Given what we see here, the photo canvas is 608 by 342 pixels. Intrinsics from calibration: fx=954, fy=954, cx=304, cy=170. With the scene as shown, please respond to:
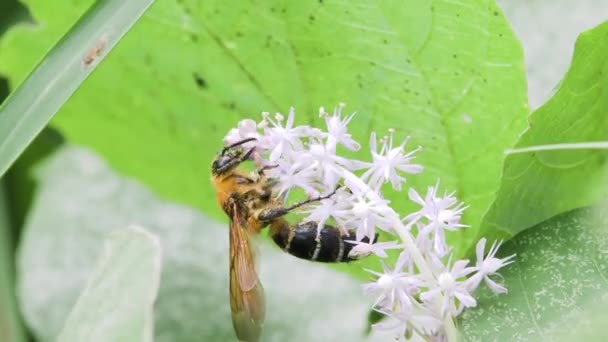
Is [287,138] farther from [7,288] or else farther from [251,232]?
[7,288]

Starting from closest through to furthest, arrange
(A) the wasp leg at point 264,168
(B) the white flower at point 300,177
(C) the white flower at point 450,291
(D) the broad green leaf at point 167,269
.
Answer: (C) the white flower at point 450,291 → (B) the white flower at point 300,177 → (A) the wasp leg at point 264,168 → (D) the broad green leaf at point 167,269

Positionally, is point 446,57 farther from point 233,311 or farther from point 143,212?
point 143,212

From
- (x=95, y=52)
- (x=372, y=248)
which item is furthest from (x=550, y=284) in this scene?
(x=95, y=52)

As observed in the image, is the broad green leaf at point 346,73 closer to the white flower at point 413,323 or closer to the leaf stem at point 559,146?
the leaf stem at point 559,146

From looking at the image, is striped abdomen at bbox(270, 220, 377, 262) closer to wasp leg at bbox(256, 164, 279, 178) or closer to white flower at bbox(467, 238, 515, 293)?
wasp leg at bbox(256, 164, 279, 178)

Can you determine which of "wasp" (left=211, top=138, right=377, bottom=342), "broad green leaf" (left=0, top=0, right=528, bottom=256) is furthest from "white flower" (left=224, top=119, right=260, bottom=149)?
"broad green leaf" (left=0, top=0, right=528, bottom=256)

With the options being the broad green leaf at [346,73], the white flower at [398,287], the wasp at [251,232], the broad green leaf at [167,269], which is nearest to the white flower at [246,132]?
the wasp at [251,232]

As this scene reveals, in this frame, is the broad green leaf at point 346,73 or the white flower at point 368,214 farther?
the broad green leaf at point 346,73

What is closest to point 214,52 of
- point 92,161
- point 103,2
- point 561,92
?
point 103,2
